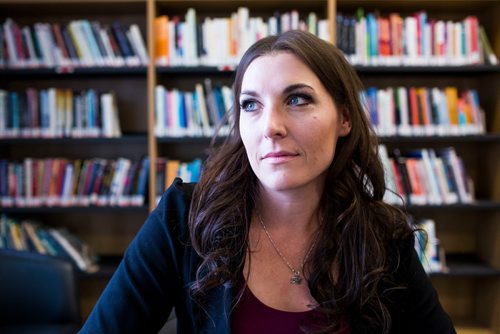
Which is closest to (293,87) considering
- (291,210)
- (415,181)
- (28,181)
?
(291,210)

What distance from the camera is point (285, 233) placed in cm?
121

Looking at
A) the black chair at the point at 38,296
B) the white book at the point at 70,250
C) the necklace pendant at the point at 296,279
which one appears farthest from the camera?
the white book at the point at 70,250

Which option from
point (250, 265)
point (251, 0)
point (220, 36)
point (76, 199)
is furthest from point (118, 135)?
point (250, 265)

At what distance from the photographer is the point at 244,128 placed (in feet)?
3.61

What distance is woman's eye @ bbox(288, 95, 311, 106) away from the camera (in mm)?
1058

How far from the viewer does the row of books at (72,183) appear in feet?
9.23

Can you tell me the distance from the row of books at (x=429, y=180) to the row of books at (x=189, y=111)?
3.16ft

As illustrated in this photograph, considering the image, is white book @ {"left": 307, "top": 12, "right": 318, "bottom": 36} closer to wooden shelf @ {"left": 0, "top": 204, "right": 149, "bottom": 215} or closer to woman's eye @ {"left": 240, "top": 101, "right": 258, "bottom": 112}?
wooden shelf @ {"left": 0, "top": 204, "right": 149, "bottom": 215}

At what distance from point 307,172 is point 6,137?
2283 mm

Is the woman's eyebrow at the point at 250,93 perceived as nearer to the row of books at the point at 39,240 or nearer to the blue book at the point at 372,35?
the blue book at the point at 372,35

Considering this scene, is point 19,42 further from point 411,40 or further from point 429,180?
point 429,180

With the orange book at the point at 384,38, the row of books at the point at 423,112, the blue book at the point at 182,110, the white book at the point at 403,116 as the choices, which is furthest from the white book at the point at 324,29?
the blue book at the point at 182,110

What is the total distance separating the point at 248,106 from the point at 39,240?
86.9 inches

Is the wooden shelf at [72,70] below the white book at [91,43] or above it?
below
